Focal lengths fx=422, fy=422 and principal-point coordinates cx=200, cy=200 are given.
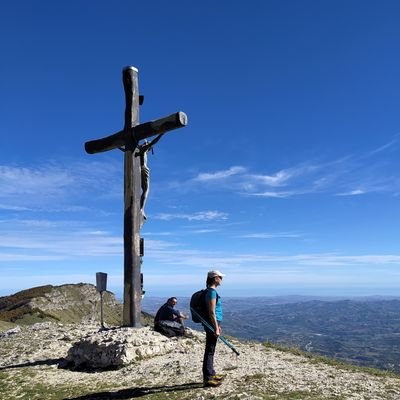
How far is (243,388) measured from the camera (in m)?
9.75

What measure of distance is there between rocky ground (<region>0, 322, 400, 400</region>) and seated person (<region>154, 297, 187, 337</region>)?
0.47 meters

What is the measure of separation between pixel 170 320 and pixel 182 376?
466cm

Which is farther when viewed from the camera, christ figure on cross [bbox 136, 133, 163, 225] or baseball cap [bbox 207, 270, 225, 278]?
christ figure on cross [bbox 136, 133, 163, 225]

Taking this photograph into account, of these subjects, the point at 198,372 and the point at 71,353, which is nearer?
the point at 198,372

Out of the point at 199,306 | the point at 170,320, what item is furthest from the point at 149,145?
the point at 199,306

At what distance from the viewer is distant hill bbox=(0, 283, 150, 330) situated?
61.2 m

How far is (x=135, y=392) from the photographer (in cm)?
1029

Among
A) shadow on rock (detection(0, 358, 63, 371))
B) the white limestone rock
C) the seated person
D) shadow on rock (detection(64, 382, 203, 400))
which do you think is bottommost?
shadow on rock (detection(64, 382, 203, 400))

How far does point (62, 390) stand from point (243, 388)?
488 centimetres

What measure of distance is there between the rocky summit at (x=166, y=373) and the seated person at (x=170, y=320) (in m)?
0.43

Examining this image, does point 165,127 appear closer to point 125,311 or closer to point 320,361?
point 125,311

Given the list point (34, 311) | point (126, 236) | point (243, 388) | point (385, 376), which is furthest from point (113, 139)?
point (34, 311)

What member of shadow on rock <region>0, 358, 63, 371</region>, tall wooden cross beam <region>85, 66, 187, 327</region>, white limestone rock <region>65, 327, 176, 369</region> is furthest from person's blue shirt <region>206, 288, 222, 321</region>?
shadow on rock <region>0, 358, 63, 371</region>

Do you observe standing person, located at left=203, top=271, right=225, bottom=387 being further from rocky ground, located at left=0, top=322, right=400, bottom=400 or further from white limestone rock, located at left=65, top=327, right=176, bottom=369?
white limestone rock, located at left=65, top=327, right=176, bottom=369
